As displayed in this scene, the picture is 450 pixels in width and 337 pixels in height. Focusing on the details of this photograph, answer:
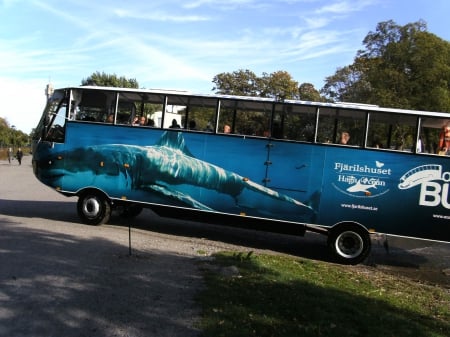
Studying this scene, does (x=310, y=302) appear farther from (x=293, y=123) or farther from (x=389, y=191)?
(x=293, y=123)

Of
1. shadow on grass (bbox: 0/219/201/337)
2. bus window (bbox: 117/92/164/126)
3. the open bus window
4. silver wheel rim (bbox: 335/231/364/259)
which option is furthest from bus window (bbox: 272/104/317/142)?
the open bus window

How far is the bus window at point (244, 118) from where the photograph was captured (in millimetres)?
11109

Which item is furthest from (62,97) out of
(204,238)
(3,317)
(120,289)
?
(3,317)

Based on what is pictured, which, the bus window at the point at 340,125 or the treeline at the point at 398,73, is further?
the treeline at the point at 398,73

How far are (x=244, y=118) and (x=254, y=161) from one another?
44.2 inches

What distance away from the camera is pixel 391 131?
421 inches

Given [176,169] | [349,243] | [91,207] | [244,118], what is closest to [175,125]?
[176,169]

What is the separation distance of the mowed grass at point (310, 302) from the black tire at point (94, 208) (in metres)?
4.29

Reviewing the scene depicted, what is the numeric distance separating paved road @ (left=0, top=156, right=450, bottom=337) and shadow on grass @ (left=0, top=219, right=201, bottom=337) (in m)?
0.01

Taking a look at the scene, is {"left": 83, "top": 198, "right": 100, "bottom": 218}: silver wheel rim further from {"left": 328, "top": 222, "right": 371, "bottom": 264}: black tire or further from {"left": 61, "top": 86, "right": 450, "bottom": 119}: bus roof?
{"left": 328, "top": 222, "right": 371, "bottom": 264}: black tire

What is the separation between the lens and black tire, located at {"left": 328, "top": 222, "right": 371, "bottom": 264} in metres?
10.5

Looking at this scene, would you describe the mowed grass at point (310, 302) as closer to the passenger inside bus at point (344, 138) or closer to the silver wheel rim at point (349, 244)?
the silver wheel rim at point (349, 244)

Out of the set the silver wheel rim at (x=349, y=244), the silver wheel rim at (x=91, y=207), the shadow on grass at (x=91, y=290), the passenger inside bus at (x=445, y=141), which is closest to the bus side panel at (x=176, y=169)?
the silver wheel rim at (x=91, y=207)

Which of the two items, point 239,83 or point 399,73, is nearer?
point 399,73
